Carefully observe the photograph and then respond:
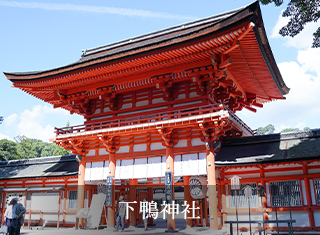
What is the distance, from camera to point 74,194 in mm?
19922

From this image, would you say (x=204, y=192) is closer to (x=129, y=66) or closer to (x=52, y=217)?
(x=129, y=66)

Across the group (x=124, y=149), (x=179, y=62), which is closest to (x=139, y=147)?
(x=124, y=149)

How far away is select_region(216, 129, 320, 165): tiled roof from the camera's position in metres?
13.8

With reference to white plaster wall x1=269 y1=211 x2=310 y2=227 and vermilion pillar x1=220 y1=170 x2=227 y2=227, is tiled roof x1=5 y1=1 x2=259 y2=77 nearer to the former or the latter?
vermilion pillar x1=220 y1=170 x2=227 y2=227

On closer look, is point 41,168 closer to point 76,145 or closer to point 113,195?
point 76,145

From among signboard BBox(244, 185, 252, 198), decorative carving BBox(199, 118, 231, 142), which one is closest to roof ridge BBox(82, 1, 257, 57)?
decorative carving BBox(199, 118, 231, 142)

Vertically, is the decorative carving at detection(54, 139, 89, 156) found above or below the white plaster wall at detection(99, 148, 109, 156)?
above

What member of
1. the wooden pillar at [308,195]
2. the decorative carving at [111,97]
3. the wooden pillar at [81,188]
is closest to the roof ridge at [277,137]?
the wooden pillar at [308,195]

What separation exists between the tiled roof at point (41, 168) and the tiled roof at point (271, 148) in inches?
416

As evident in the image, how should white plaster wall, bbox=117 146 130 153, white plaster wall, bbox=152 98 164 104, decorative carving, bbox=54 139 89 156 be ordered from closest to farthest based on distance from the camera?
white plaster wall, bbox=152 98 164 104
white plaster wall, bbox=117 146 130 153
decorative carving, bbox=54 139 89 156

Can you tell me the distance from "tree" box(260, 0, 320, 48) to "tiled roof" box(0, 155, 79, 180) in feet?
51.2

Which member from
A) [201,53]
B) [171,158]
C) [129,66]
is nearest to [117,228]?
[171,158]

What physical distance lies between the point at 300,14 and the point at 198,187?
34.4 feet

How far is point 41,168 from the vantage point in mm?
22922
